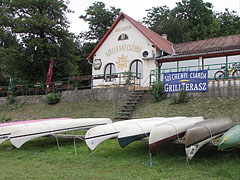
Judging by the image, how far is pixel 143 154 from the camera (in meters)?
7.48

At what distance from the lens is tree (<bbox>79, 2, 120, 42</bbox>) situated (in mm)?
36031

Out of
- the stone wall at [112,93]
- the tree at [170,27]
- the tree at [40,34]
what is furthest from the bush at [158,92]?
the tree at [170,27]

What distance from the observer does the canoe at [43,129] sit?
8.03 m

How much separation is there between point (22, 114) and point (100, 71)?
7.10 m

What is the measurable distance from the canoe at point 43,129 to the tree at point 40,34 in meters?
18.0

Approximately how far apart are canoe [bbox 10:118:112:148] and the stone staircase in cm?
353

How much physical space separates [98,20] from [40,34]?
32.9 ft

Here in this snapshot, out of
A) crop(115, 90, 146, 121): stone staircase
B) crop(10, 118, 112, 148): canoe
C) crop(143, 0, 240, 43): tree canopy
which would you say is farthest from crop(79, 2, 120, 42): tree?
crop(10, 118, 112, 148): canoe

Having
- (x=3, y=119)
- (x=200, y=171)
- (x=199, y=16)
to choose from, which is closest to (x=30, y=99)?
(x=3, y=119)

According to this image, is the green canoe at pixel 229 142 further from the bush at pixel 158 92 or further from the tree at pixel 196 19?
the tree at pixel 196 19

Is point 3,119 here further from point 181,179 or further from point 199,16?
point 199,16

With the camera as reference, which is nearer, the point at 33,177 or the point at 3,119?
the point at 33,177

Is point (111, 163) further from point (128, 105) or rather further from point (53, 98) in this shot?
point (53, 98)

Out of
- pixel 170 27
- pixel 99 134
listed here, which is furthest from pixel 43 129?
pixel 170 27
